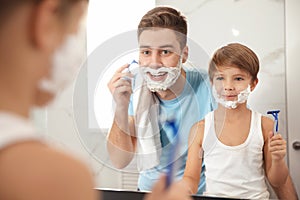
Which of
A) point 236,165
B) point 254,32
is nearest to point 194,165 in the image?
point 236,165

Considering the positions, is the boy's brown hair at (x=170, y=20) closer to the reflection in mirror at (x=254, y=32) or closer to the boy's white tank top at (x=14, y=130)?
the reflection in mirror at (x=254, y=32)

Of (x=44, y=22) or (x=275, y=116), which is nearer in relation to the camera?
(x=44, y=22)

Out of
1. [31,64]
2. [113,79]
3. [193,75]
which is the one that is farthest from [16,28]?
[113,79]

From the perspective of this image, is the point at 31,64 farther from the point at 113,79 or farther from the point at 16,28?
the point at 113,79

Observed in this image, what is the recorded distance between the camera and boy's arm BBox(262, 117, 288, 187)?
1.27 m

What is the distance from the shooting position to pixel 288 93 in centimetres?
128

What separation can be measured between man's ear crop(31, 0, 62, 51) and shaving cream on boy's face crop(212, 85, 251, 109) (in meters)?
1.07

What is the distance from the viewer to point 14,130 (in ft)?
0.94

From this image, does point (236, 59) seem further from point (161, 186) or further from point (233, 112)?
point (161, 186)

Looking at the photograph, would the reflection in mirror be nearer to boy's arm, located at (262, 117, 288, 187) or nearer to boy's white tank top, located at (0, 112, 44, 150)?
boy's arm, located at (262, 117, 288, 187)

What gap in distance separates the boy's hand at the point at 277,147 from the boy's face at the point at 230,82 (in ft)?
0.56

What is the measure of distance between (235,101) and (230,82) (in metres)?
0.06

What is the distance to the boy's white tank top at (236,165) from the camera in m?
1.28

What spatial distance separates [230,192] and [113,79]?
1.85 feet
